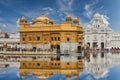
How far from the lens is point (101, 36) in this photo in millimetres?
49562

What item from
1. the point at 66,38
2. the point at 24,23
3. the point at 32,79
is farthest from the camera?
the point at 24,23

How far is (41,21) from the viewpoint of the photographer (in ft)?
113

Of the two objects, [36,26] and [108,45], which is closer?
[36,26]

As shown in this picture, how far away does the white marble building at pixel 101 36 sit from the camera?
49.2 meters

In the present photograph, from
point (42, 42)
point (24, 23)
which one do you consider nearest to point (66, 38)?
point (42, 42)

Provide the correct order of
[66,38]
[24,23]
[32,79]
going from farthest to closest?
[24,23], [66,38], [32,79]

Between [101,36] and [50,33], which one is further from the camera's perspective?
[101,36]

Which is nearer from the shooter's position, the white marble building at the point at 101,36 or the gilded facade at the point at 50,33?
the gilded facade at the point at 50,33

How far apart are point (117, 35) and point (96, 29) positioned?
346 centimetres

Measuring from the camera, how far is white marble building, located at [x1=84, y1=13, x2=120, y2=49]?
4919 cm

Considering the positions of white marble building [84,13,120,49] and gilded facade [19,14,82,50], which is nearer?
gilded facade [19,14,82,50]

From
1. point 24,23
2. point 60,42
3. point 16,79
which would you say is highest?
point 24,23

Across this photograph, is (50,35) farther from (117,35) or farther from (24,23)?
(117,35)

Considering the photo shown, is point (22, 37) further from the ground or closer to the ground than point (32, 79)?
further from the ground
